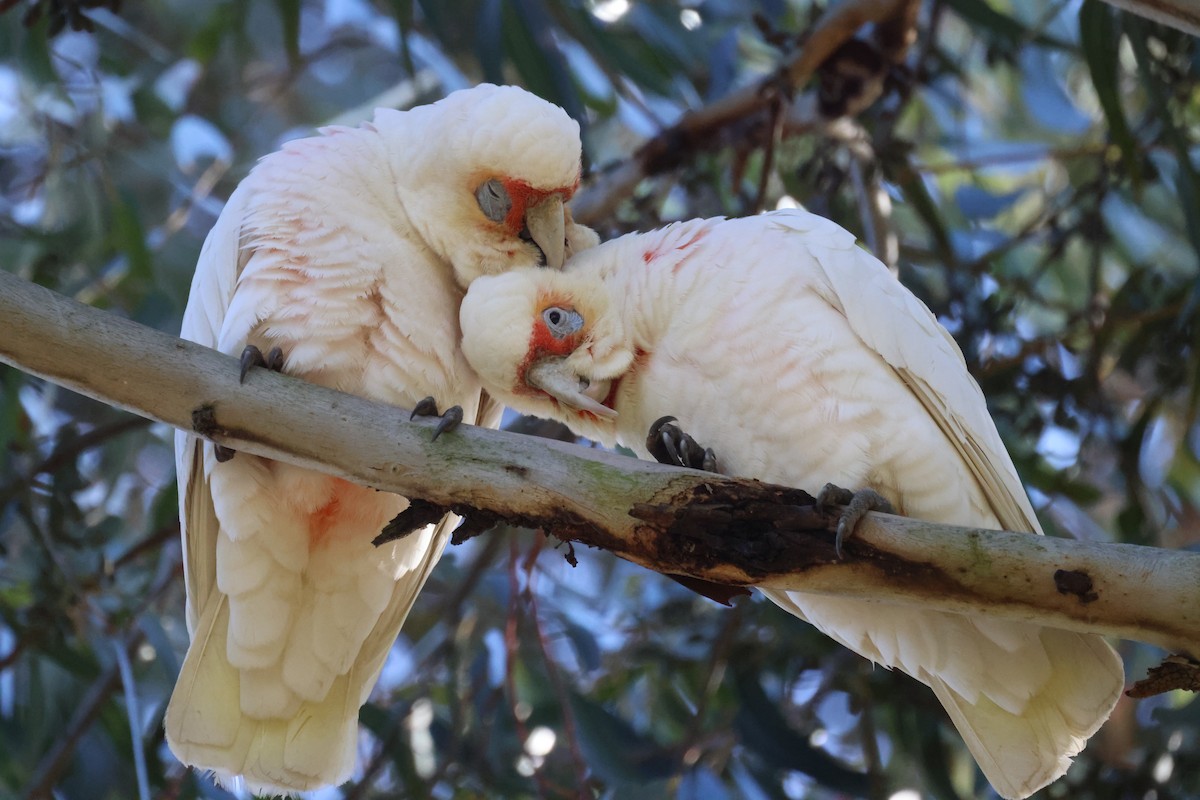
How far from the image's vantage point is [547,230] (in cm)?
217

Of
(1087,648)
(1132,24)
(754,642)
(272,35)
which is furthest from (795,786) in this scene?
(272,35)

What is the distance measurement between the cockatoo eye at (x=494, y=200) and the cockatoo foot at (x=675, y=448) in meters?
0.46

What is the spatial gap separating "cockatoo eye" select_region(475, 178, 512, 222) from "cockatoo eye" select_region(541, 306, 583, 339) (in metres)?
0.23

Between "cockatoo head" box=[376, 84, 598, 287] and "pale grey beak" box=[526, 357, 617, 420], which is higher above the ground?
"cockatoo head" box=[376, 84, 598, 287]

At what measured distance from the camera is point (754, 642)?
2.96 meters

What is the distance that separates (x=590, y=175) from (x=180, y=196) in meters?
2.12

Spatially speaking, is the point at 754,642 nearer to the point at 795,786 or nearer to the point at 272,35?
the point at 795,786

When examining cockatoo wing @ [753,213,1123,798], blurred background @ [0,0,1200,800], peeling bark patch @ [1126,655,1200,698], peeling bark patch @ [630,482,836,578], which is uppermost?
peeling bark patch @ [1126,655,1200,698]

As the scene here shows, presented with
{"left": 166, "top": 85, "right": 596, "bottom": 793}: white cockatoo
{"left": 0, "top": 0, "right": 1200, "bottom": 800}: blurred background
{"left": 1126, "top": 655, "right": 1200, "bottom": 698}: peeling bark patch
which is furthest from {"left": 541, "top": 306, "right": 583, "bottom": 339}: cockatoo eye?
{"left": 1126, "top": 655, "right": 1200, "bottom": 698}: peeling bark patch

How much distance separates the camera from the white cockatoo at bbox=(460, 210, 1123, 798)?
1798 millimetres

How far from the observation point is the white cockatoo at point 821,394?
1798 millimetres

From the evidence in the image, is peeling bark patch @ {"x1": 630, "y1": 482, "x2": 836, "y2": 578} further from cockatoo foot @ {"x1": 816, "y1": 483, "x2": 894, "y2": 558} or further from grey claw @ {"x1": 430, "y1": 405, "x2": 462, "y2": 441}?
grey claw @ {"x1": 430, "y1": 405, "x2": 462, "y2": 441}

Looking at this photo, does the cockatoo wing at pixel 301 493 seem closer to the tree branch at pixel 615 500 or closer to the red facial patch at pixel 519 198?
the red facial patch at pixel 519 198

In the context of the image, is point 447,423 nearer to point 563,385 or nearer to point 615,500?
point 615,500
